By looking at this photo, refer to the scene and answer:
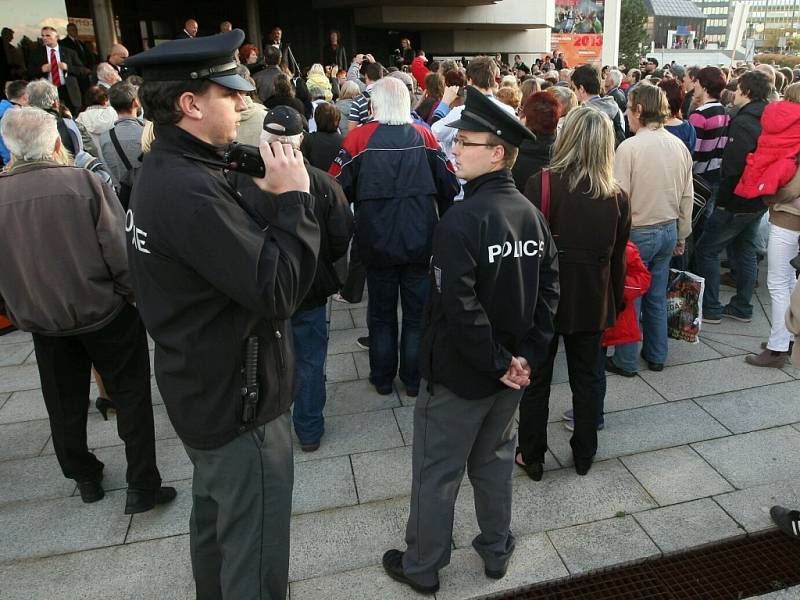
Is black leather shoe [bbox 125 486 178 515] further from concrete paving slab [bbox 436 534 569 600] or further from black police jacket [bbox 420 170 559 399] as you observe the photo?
black police jacket [bbox 420 170 559 399]

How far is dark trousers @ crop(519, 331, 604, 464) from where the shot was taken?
3.27 metres

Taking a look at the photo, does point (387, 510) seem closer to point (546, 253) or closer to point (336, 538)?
point (336, 538)

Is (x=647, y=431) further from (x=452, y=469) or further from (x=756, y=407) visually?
(x=452, y=469)

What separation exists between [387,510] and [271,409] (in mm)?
1433

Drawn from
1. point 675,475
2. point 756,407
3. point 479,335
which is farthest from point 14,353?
point 756,407

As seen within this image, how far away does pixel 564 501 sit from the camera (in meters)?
3.24

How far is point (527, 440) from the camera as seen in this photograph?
3.38m

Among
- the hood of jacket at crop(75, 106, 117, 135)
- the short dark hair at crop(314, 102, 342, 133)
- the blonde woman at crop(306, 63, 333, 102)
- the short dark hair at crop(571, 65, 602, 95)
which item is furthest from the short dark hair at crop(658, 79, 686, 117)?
the hood of jacket at crop(75, 106, 117, 135)

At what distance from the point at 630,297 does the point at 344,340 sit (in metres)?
2.48

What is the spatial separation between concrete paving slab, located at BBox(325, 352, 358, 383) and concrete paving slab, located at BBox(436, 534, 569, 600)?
2.02 meters

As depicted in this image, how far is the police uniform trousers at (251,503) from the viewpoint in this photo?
79.7 inches

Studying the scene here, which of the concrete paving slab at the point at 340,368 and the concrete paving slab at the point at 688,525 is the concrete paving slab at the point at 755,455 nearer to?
the concrete paving slab at the point at 688,525

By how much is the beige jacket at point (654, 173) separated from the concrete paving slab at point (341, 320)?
2635mm

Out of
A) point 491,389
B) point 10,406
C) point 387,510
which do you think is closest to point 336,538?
point 387,510
